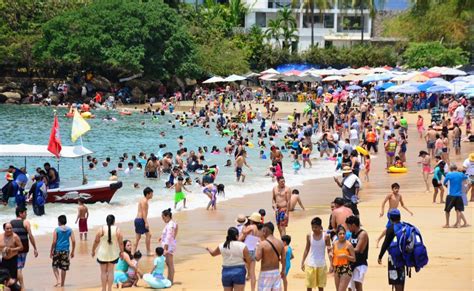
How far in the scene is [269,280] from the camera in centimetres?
1112

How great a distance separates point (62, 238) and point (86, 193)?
8818mm

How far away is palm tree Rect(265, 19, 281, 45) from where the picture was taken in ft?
259

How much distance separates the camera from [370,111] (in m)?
45.7

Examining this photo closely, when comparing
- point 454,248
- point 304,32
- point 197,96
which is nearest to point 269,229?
point 454,248

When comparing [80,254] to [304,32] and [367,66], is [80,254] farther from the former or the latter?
[304,32]

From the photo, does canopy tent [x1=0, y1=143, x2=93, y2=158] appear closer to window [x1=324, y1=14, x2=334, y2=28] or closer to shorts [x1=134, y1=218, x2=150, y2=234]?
shorts [x1=134, y1=218, x2=150, y2=234]

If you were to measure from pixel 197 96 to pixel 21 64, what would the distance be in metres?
12.5

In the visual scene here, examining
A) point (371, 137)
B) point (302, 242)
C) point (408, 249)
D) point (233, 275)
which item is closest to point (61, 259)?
point (233, 275)

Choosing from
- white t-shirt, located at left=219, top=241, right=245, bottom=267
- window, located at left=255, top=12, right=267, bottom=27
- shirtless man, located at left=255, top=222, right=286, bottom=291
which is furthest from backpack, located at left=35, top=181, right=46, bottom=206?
window, located at left=255, top=12, right=267, bottom=27

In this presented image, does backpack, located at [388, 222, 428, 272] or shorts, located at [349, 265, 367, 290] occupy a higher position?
backpack, located at [388, 222, 428, 272]

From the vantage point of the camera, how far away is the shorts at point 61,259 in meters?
14.0

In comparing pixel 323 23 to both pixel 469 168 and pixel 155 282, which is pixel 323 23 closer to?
pixel 469 168

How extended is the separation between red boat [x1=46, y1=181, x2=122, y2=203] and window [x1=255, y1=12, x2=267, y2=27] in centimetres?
6402

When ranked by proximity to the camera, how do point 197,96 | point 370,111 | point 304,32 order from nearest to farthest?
point 370,111, point 197,96, point 304,32
